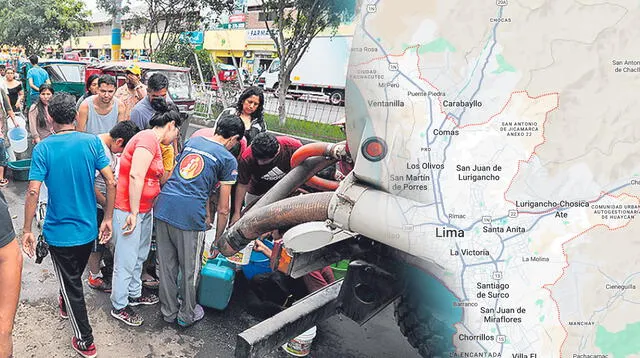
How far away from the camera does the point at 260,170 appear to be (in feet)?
12.7

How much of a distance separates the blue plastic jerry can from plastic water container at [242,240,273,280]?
0.15 meters

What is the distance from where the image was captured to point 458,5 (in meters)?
1.69

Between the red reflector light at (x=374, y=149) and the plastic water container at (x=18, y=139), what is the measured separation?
6.06 meters

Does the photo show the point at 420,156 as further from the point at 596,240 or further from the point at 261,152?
the point at 261,152

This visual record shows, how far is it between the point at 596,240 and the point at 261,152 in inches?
98.4

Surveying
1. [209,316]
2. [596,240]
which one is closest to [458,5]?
[596,240]

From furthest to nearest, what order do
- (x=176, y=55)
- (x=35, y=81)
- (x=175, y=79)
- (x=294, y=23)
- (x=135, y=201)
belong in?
(x=176, y=55) < (x=175, y=79) < (x=294, y=23) < (x=35, y=81) < (x=135, y=201)

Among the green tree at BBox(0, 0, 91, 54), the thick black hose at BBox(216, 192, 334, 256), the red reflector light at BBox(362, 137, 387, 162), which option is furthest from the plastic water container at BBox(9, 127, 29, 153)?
the green tree at BBox(0, 0, 91, 54)

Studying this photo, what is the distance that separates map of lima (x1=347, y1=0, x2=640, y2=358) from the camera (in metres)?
1.63

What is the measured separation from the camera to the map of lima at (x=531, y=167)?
5.33ft

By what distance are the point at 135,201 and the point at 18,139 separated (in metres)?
4.26

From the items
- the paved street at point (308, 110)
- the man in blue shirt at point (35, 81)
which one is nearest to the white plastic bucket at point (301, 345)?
the man in blue shirt at point (35, 81)

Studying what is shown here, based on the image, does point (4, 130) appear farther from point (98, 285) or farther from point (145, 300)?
point (145, 300)

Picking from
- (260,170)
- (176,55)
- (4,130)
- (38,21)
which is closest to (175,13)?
(176,55)
